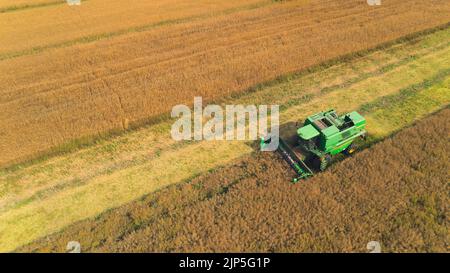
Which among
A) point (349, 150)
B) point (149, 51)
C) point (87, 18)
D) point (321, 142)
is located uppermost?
point (87, 18)

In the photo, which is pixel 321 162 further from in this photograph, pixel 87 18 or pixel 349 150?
pixel 87 18

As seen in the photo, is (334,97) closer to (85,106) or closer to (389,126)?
(389,126)

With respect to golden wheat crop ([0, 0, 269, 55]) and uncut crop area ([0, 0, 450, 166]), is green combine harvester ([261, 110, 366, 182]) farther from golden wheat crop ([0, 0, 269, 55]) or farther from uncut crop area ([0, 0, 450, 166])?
golden wheat crop ([0, 0, 269, 55])

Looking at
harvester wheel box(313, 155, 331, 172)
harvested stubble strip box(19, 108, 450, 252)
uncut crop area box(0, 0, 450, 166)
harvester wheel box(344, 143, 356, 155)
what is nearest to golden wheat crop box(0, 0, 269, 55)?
uncut crop area box(0, 0, 450, 166)

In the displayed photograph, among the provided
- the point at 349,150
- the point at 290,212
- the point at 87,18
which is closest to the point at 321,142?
the point at 349,150
